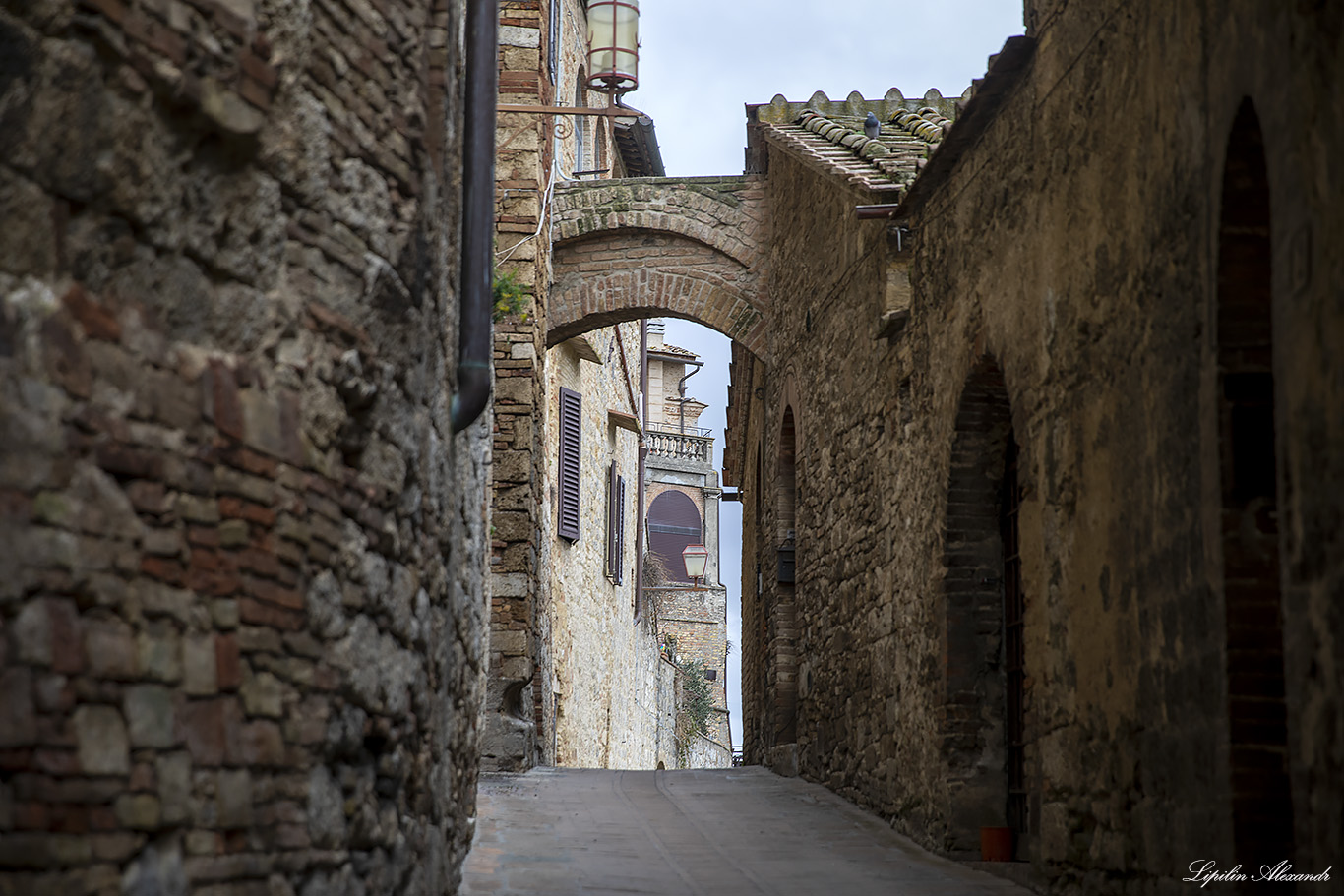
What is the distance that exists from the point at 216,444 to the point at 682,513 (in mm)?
39470

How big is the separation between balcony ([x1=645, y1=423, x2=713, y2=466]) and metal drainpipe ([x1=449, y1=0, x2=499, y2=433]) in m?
34.5

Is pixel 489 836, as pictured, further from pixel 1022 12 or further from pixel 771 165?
pixel 771 165

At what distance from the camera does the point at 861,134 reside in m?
12.2

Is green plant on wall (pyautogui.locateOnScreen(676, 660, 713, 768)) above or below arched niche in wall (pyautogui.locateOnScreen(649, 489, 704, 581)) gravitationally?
below

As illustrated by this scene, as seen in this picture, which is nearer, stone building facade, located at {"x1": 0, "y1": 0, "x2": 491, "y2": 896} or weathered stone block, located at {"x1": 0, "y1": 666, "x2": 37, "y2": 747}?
weathered stone block, located at {"x1": 0, "y1": 666, "x2": 37, "y2": 747}

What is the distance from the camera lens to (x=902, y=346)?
9016 mm

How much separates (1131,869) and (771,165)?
10.0 meters

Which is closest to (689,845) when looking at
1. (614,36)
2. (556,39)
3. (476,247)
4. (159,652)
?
(476,247)

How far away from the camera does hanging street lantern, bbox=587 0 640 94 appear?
562 inches

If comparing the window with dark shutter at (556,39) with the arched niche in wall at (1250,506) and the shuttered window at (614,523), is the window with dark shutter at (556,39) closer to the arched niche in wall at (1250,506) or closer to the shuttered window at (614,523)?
the shuttered window at (614,523)

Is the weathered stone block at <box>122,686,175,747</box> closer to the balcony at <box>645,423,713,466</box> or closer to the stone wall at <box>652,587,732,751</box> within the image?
the stone wall at <box>652,587,732,751</box>

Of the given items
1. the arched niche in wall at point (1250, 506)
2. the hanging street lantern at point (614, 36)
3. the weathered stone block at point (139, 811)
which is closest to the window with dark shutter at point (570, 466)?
the hanging street lantern at point (614, 36)

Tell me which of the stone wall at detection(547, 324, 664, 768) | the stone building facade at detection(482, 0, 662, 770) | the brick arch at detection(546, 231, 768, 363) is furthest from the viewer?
the stone wall at detection(547, 324, 664, 768)

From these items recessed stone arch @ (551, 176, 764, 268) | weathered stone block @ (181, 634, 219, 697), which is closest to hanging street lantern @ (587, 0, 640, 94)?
recessed stone arch @ (551, 176, 764, 268)
